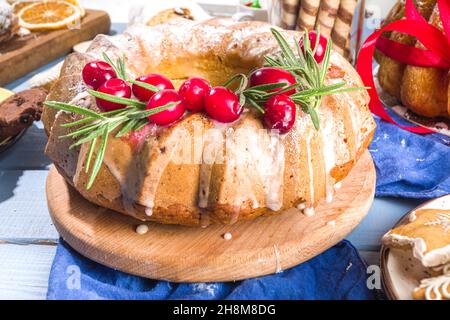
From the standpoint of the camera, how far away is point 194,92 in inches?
35.4

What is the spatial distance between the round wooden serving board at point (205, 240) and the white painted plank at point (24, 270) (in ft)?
0.33

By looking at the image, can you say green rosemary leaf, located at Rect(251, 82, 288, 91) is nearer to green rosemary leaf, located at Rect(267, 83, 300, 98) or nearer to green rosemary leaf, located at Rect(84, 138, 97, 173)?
green rosemary leaf, located at Rect(267, 83, 300, 98)

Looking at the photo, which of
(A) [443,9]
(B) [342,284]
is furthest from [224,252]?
Answer: (A) [443,9]

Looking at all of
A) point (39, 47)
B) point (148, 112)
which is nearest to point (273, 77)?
point (148, 112)

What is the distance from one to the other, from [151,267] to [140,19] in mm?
1361

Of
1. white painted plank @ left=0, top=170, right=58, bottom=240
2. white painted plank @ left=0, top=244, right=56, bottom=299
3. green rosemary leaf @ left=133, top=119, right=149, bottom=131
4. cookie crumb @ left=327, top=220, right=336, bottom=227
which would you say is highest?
green rosemary leaf @ left=133, top=119, right=149, bottom=131

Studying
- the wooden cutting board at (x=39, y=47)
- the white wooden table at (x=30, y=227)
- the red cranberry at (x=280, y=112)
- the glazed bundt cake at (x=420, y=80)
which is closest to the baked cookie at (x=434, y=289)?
the white wooden table at (x=30, y=227)

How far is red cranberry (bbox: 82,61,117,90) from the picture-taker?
3.19ft

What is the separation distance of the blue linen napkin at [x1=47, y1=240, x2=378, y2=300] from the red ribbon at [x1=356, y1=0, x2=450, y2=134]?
23.7 inches

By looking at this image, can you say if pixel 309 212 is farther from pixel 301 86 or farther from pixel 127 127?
pixel 127 127

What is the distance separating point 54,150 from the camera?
3.37 feet

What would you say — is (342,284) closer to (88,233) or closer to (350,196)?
(350,196)

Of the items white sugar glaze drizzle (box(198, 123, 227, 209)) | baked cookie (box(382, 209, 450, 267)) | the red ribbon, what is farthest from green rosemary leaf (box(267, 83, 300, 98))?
the red ribbon

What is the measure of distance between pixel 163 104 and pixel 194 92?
7 cm
